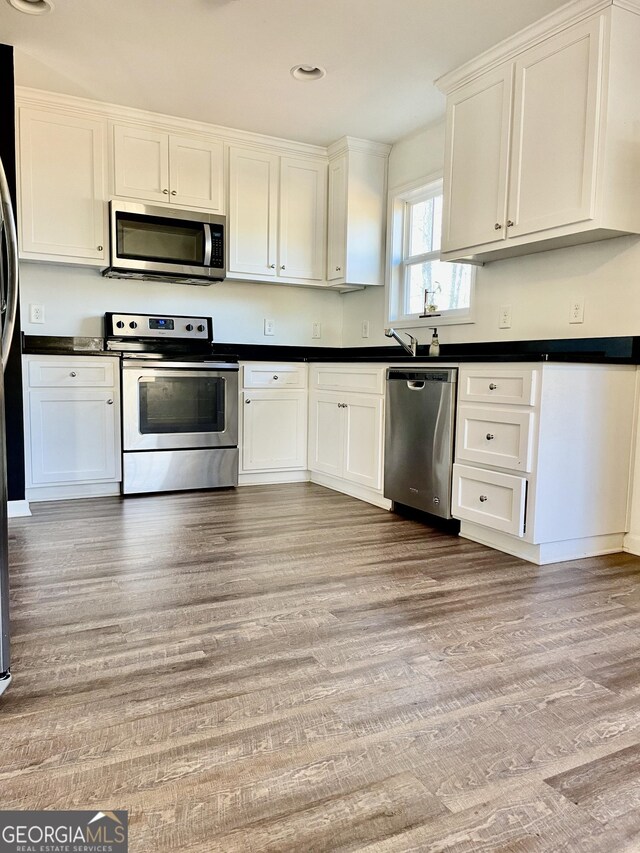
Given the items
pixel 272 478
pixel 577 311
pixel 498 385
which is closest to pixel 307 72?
pixel 577 311

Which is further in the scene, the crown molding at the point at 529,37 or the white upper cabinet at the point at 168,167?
the white upper cabinet at the point at 168,167

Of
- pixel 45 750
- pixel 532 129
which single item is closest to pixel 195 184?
pixel 532 129

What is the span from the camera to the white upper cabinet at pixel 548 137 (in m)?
2.47

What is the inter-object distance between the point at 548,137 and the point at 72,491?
3.14 meters

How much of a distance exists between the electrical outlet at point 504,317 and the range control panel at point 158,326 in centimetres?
203

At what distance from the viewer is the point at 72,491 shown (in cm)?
357

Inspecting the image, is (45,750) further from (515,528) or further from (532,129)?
(532,129)

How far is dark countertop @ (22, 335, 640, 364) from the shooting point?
8.50 feet

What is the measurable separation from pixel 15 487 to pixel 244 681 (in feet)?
7.38

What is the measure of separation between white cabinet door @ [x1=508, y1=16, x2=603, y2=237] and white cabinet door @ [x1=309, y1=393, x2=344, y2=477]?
5.10 feet

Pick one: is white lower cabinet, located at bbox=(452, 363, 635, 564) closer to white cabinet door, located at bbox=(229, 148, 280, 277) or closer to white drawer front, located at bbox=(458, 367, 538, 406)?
white drawer front, located at bbox=(458, 367, 538, 406)

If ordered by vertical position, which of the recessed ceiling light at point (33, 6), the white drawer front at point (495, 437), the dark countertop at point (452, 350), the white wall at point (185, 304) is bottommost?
the white drawer front at point (495, 437)

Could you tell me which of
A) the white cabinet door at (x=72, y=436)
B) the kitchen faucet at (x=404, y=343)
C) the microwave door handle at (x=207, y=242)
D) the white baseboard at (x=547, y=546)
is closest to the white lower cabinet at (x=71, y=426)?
the white cabinet door at (x=72, y=436)

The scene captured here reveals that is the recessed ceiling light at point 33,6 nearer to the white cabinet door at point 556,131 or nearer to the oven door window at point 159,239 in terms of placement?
the oven door window at point 159,239
